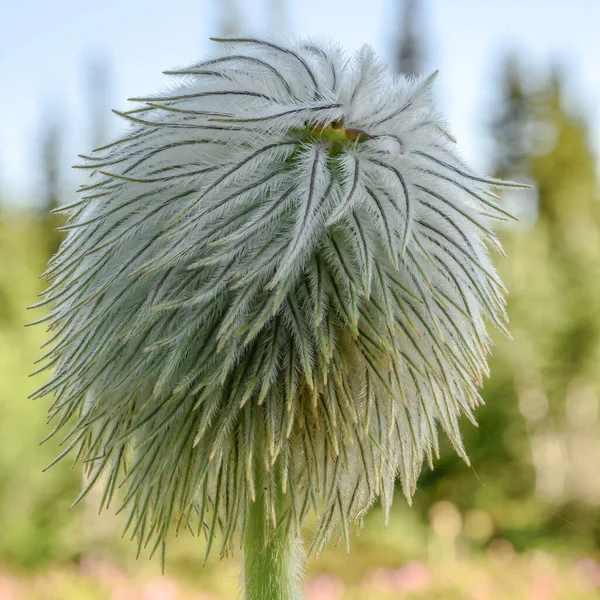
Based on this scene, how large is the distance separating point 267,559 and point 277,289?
14.3 inches

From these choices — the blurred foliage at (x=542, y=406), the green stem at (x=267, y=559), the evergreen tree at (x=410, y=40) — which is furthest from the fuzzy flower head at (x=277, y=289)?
the evergreen tree at (x=410, y=40)

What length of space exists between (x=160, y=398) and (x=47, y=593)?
4463 mm

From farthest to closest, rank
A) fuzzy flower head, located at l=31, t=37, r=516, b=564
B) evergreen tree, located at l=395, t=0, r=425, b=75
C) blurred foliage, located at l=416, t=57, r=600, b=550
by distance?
evergreen tree, located at l=395, t=0, r=425, b=75 → blurred foliage, located at l=416, t=57, r=600, b=550 → fuzzy flower head, located at l=31, t=37, r=516, b=564

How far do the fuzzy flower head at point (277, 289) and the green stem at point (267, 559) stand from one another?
0.02 meters

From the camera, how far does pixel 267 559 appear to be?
2.84ft

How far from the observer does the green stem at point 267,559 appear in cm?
85

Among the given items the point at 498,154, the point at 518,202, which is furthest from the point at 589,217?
the point at 498,154

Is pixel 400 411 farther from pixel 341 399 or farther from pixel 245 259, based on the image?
pixel 245 259

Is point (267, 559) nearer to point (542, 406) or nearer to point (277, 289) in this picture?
point (277, 289)

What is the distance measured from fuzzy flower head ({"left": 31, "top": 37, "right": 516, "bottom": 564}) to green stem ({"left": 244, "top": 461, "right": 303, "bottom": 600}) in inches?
0.9

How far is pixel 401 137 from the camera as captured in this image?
800mm

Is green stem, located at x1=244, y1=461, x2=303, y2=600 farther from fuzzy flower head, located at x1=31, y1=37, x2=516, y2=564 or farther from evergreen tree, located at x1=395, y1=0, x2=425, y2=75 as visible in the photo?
evergreen tree, located at x1=395, y1=0, x2=425, y2=75

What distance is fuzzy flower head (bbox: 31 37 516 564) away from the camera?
0.76 m

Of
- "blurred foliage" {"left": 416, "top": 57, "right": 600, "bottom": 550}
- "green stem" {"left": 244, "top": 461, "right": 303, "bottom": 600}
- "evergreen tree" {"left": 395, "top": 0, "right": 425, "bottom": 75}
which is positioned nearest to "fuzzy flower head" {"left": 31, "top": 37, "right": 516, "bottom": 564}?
"green stem" {"left": 244, "top": 461, "right": 303, "bottom": 600}
